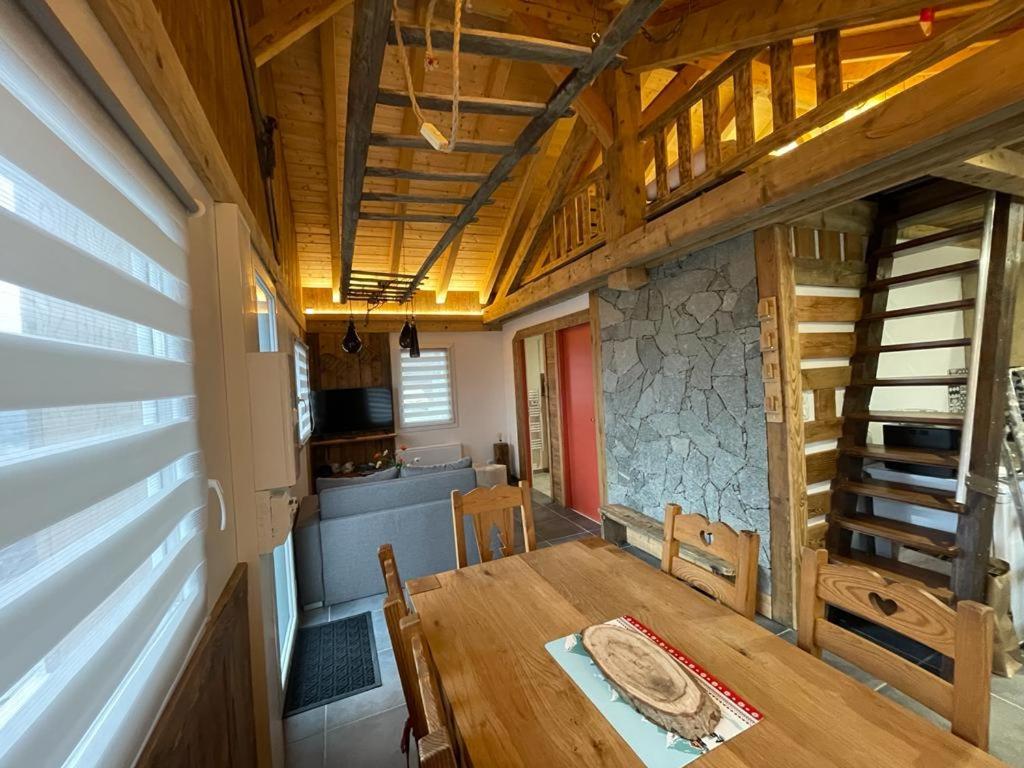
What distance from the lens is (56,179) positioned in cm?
65

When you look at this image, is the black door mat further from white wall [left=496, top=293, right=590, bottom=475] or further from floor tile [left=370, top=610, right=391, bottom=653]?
white wall [left=496, top=293, right=590, bottom=475]

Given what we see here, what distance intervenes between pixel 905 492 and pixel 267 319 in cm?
368

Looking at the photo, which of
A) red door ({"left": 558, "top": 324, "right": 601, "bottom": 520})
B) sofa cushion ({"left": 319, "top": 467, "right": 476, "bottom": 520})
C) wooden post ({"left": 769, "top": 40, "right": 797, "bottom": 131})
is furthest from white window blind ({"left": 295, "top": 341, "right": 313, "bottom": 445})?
wooden post ({"left": 769, "top": 40, "right": 797, "bottom": 131})

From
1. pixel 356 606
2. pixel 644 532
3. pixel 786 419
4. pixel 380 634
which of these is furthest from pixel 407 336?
pixel 786 419

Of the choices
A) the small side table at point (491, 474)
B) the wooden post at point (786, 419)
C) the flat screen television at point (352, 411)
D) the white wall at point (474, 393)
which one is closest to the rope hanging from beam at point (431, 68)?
the wooden post at point (786, 419)

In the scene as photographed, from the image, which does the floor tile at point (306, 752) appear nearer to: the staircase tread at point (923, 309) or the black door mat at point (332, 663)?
the black door mat at point (332, 663)

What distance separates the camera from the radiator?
6.09 meters

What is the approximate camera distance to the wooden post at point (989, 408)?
6.64 ft

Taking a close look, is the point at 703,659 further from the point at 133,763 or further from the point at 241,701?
the point at 241,701

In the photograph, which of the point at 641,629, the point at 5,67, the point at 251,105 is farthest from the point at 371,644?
the point at 251,105

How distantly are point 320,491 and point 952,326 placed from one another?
188 inches

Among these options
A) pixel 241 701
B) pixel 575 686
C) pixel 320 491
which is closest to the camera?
pixel 575 686

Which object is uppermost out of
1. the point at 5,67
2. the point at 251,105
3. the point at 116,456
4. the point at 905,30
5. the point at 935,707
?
the point at 905,30

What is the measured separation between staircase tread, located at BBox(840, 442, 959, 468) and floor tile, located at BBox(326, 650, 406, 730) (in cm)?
280
